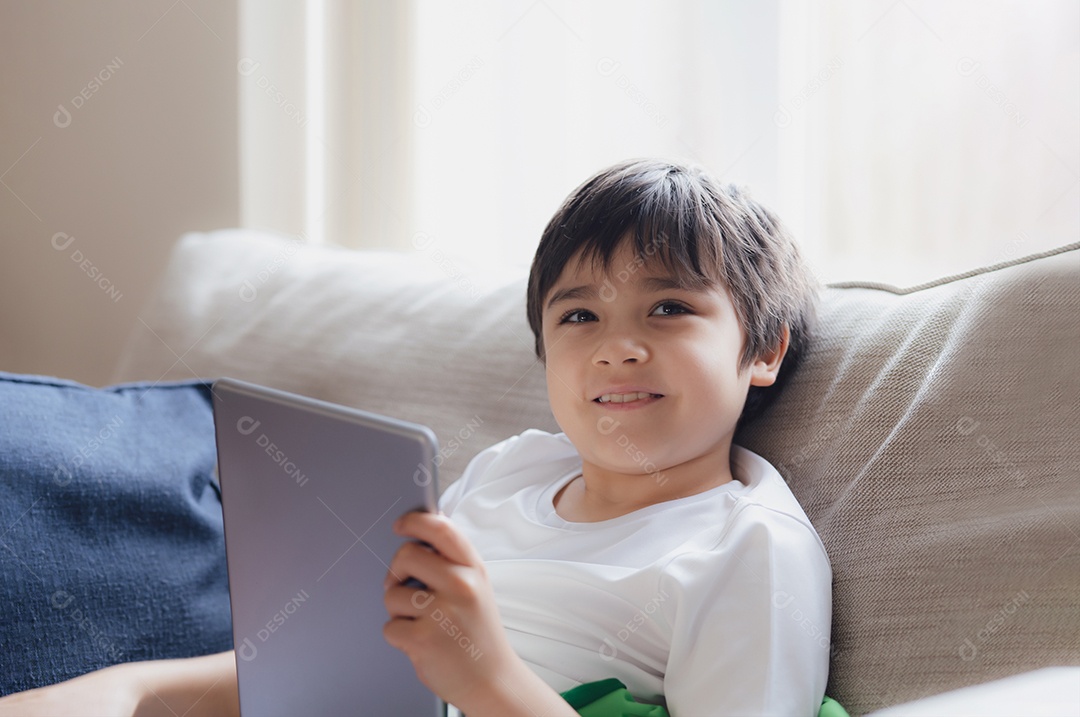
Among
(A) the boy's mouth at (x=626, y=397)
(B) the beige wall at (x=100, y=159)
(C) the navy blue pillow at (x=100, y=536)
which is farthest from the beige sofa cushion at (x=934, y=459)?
(B) the beige wall at (x=100, y=159)

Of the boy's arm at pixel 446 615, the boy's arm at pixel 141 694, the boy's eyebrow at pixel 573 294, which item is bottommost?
the boy's arm at pixel 141 694

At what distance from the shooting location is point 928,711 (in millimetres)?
672

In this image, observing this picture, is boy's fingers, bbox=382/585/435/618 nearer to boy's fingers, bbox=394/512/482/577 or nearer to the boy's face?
boy's fingers, bbox=394/512/482/577

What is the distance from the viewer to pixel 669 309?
3.00ft

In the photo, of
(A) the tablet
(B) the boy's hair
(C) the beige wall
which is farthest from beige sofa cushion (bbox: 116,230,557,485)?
(C) the beige wall

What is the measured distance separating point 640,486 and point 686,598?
0.68 ft

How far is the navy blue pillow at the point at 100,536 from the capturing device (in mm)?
987

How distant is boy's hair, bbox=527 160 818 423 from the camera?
917 mm

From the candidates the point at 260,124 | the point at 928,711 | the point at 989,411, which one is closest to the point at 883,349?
the point at 989,411

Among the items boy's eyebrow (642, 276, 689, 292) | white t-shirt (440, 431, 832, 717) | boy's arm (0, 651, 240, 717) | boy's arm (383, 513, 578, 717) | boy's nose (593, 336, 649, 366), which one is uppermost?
boy's eyebrow (642, 276, 689, 292)

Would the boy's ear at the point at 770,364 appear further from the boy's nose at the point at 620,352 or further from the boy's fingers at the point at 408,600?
the boy's fingers at the point at 408,600

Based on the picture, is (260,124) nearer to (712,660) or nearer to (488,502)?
(488,502)

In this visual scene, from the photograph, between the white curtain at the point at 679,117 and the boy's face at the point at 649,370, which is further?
the white curtain at the point at 679,117

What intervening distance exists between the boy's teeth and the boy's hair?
12cm
